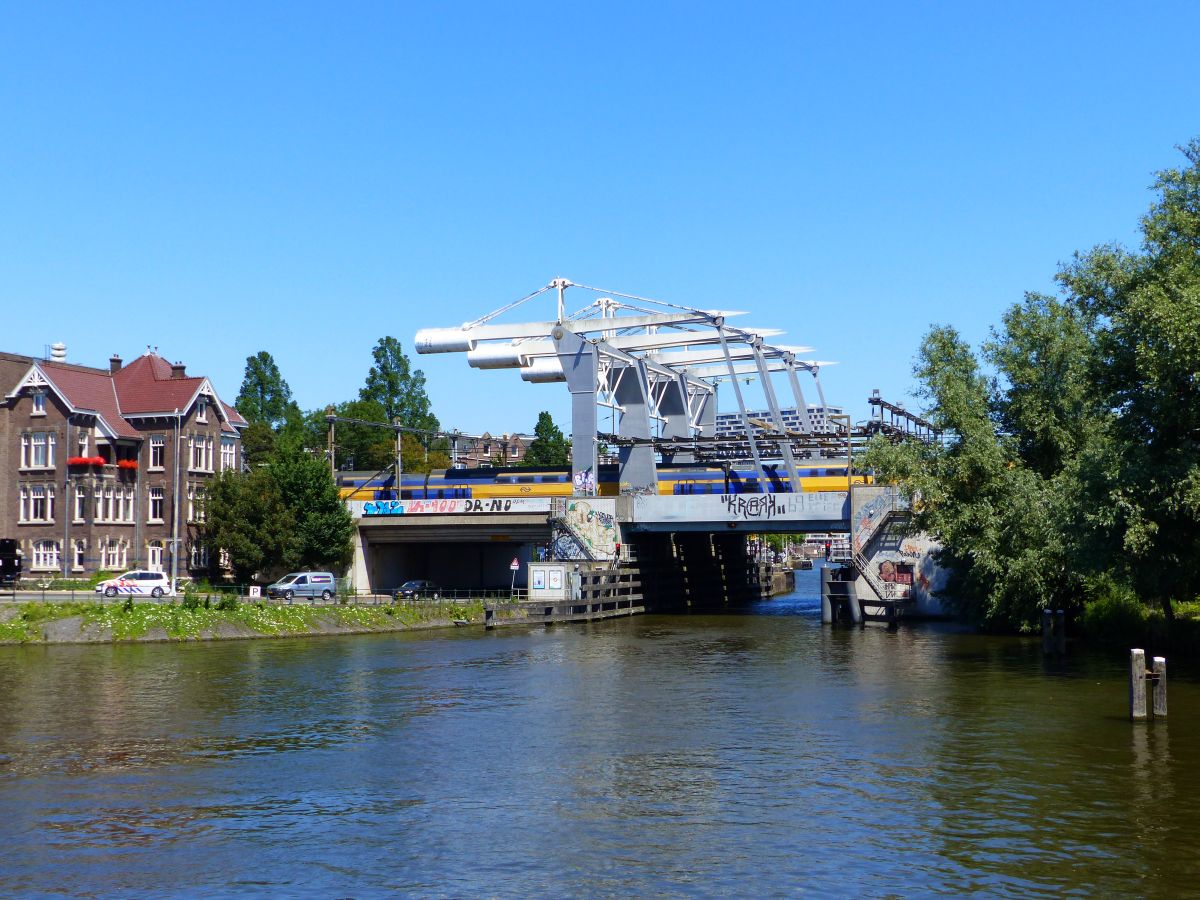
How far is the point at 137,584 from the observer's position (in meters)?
63.3

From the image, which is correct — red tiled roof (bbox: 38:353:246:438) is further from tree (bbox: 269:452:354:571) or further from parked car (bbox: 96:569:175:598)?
parked car (bbox: 96:569:175:598)

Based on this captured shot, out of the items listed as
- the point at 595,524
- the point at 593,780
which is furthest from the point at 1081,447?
the point at 593,780

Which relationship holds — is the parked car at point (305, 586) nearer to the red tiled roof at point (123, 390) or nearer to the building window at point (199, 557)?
the building window at point (199, 557)

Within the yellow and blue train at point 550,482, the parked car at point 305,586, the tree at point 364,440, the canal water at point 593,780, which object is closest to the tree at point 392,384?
the tree at point 364,440

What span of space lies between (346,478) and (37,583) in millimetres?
26780

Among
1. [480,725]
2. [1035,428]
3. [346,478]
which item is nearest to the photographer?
[480,725]

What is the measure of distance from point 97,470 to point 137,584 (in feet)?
42.0

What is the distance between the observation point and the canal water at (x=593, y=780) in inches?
720

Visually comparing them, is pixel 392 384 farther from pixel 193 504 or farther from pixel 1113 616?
pixel 1113 616

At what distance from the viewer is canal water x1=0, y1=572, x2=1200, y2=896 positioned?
1830 centimetres

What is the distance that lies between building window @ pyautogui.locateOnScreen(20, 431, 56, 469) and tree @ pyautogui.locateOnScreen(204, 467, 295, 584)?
10.2m

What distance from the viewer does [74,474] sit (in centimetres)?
7294

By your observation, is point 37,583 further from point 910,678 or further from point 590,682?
point 910,678

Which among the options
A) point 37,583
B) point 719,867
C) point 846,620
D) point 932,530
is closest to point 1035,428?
point 932,530
